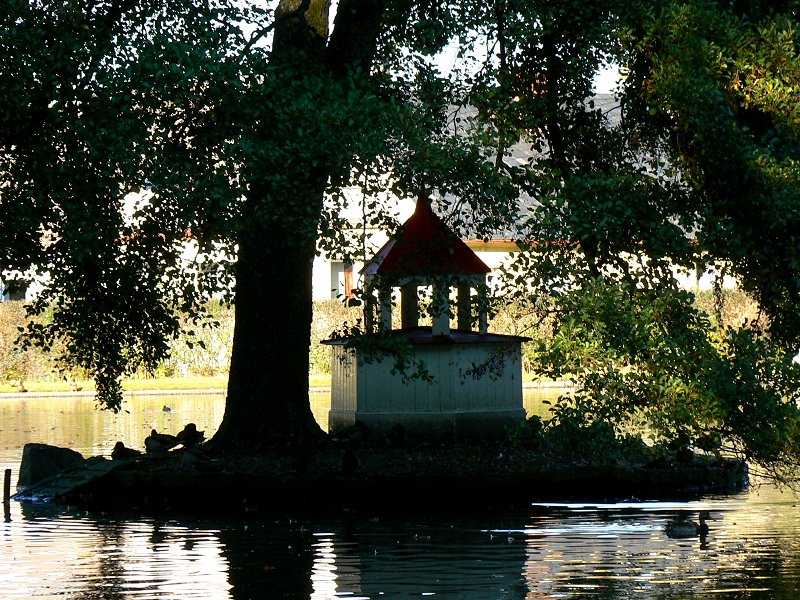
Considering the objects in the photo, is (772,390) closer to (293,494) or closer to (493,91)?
(493,91)

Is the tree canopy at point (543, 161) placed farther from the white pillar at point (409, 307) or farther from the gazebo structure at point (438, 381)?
the white pillar at point (409, 307)

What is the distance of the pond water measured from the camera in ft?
41.1

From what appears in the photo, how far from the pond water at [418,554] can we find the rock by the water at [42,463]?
1.77m

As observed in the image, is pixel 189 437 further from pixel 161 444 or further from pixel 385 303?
pixel 385 303

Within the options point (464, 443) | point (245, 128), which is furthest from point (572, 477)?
point (245, 128)

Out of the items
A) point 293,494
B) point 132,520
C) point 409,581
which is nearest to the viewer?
point 409,581

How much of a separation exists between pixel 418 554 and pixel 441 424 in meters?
7.79

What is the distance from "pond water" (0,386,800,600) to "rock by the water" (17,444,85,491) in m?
1.77

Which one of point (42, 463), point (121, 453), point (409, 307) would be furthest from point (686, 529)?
point (42, 463)

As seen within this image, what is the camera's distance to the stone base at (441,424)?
22.4 metres

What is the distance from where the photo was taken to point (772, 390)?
14.0m

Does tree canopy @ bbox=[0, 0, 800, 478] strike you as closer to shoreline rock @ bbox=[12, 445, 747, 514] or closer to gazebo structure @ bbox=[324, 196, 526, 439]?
shoreline rock @ bbox=[12, 445, 747, 514]

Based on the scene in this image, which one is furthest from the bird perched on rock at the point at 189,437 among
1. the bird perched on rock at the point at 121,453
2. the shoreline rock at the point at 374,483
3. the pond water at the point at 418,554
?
the pond water at the point at 418,554

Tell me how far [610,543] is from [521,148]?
4261 cm
